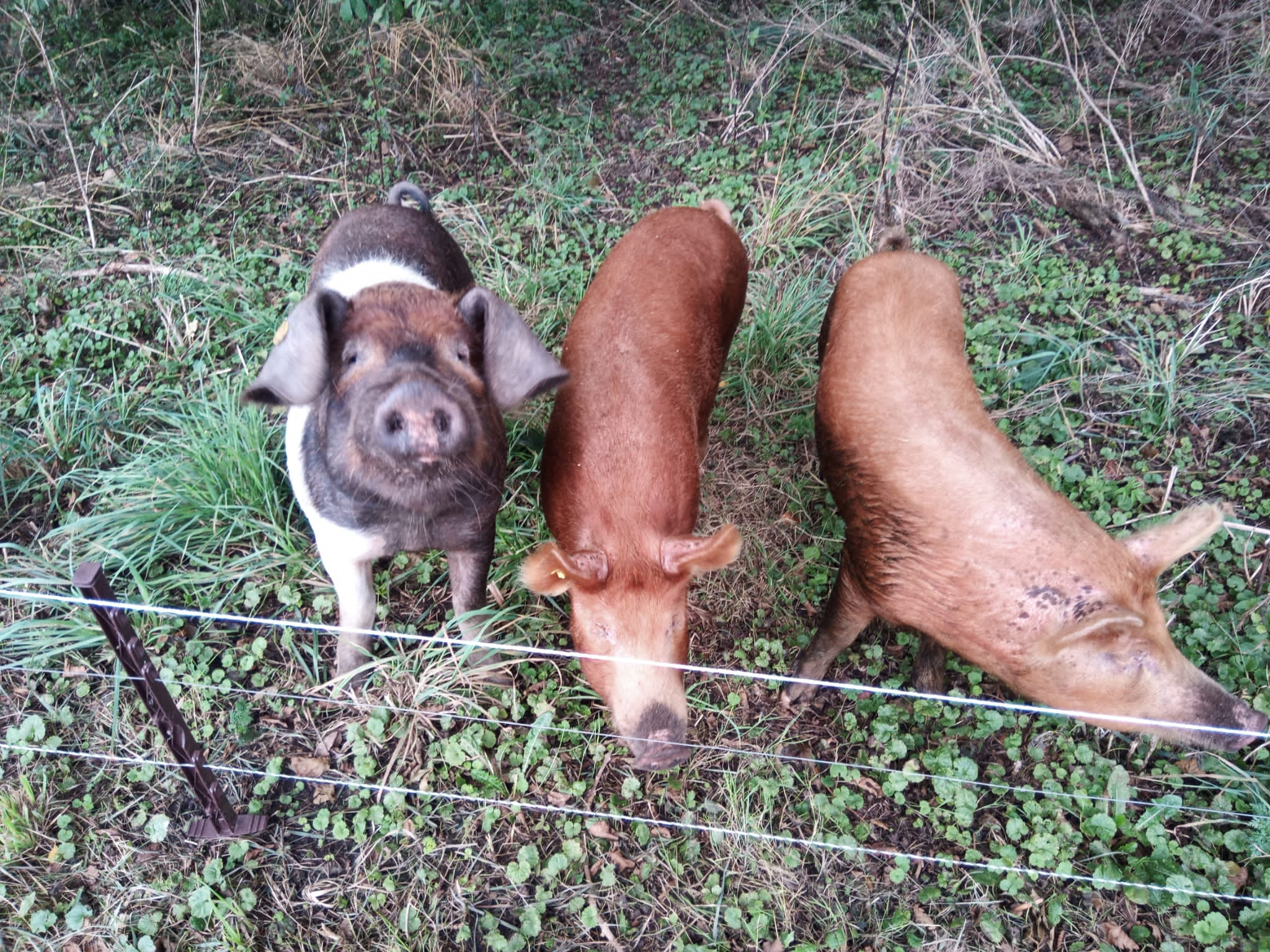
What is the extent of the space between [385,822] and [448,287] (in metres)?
2.38

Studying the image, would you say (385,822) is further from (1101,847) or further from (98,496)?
(1101,847)

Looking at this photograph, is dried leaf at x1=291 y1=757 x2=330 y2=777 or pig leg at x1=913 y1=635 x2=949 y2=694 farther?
pig leg at x1=913 y1=635 x2=949 y2=694

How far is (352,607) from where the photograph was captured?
3430 millimetres

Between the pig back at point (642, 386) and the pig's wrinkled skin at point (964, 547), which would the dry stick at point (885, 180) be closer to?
the pig's wrinkled skin at point (964, 547)

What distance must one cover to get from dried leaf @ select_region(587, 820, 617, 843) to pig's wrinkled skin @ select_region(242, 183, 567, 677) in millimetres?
1104

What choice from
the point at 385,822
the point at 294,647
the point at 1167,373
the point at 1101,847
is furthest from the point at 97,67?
the point at 1101,847

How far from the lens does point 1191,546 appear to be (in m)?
2.89

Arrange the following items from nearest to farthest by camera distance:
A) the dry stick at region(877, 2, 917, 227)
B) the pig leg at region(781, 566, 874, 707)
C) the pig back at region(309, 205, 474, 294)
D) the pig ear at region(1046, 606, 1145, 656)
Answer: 1. the pig ear at region(1046, 606, 1145, 656)
2. the pig leg at region(781, 566, 874, 707)
3. the pig back at region(309, 205, 474, 294)
4. the dry stick at region(877, 2, 917, 227)

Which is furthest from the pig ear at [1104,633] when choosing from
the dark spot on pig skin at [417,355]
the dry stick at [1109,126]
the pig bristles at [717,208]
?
the dry stick at [1109,126]

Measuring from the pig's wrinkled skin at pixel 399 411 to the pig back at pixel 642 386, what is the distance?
12.4 inches

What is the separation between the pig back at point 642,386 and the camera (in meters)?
3.11

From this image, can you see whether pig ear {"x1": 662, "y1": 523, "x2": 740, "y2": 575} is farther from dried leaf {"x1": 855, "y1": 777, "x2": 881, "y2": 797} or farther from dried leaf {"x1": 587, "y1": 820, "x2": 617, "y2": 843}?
dried leaf {"x1": 855, "y1": 777, "x2": 881, "y2": 797}

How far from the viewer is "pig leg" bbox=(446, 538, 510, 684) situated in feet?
11.0

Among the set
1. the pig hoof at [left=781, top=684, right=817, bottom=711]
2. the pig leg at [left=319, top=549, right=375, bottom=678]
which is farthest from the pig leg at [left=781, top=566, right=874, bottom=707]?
the pig leg at [left=319, top=549, right=375, bottom=678]
